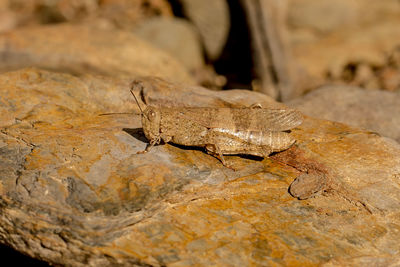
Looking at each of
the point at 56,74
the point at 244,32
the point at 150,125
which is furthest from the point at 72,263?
the point at 244,32

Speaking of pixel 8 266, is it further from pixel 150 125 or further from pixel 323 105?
pixel 323 105

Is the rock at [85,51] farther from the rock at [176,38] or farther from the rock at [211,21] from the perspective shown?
the rock at [211,21]

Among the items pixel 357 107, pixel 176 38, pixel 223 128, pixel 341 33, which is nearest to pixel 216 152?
pixel 223 128

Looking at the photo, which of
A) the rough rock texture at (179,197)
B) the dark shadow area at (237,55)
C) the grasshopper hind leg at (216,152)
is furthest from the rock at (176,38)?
the grasshopper hind leg at (216,152)

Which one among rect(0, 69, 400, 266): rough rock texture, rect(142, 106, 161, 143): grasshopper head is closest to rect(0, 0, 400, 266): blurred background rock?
rect(0, 69, 400, 266): rough rock texture

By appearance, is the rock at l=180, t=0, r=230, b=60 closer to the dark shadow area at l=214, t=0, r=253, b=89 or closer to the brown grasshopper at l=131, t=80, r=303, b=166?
the dark shadow area at l=214, t=0, r=253, b=89
